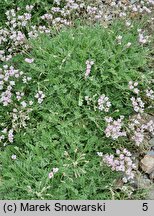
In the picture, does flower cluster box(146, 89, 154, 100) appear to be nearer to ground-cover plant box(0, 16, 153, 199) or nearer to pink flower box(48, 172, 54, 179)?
ground-cover plant box(0, 16, 153, 199)

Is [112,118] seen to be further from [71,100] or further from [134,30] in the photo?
[134,30]

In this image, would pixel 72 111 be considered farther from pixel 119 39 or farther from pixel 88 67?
pixel 119 39

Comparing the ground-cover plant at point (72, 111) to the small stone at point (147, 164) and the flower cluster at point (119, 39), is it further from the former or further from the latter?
the small stone at point (147, 164)

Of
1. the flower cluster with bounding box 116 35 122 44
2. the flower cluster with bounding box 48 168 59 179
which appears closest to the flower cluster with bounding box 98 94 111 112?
the flower cluster with bounding box 116 35 122 44

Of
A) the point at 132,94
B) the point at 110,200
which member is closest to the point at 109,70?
the point at 132,94

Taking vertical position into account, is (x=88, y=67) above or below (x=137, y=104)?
above

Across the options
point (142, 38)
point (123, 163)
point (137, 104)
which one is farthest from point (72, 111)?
point (142, 38)
